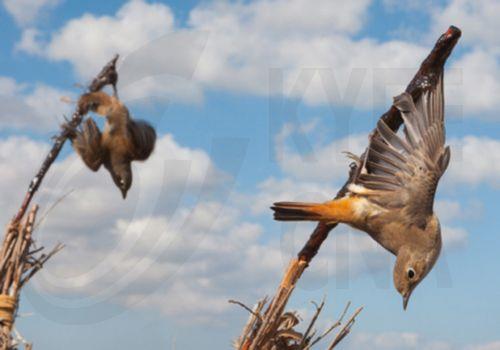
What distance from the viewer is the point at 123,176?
2369mm

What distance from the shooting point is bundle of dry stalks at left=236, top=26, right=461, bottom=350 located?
3.69m

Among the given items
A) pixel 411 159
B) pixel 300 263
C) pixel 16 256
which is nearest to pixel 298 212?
pixel 300 263

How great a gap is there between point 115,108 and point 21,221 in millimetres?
825

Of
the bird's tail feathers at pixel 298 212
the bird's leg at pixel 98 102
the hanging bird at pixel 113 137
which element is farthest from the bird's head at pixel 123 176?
the bird's tail feathers at pixel 298 212

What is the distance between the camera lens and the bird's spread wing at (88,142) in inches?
90.4

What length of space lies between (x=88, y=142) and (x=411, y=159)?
253cm

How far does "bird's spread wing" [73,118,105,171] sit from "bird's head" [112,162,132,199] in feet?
0.25

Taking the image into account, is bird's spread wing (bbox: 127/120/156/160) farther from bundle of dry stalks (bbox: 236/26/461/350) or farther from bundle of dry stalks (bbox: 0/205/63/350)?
bundle of dry stalks (bbox: 236/26/461/350)

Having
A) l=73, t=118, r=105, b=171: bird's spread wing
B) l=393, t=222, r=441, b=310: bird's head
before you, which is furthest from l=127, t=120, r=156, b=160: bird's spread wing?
l=393, t=222, r=441, b=310: bird's head

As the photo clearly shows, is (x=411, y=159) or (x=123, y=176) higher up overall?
(x=411, y=159)

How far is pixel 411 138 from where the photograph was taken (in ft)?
13.8

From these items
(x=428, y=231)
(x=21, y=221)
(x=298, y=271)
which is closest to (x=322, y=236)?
(x=298, y=271)

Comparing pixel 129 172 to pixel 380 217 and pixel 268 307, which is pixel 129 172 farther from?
pixel 380 217

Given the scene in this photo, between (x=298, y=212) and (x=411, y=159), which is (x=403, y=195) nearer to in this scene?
(x=411, y=159)
